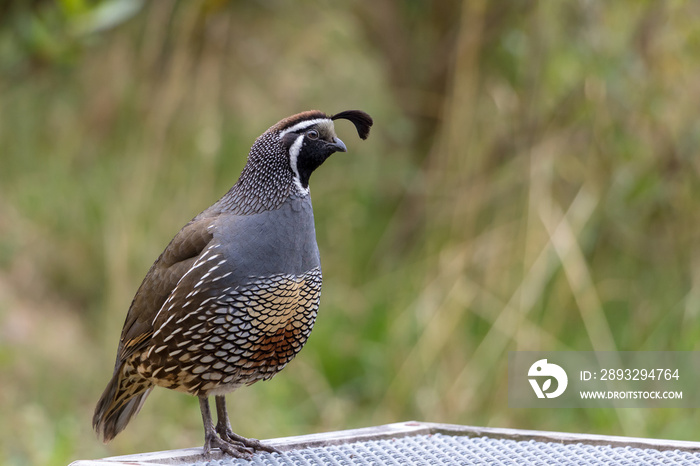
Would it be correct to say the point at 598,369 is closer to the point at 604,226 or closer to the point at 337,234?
the point at 604,226

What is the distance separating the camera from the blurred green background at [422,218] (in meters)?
5.05

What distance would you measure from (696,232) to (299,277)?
3456 mm

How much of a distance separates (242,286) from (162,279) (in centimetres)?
40

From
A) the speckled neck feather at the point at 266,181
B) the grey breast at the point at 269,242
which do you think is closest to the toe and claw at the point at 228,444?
the grey breast at the point at 269,242

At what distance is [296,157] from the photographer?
116 inches

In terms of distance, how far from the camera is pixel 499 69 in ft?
18.7

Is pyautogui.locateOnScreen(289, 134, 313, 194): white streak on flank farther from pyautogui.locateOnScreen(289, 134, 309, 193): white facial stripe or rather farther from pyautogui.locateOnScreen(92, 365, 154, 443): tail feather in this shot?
pyautogui.locateOnScreen(92, 365, 154, 443): tail feather

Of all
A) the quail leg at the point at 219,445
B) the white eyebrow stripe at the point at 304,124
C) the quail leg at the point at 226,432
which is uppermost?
the white eyebrow stripe at the point at 304,124

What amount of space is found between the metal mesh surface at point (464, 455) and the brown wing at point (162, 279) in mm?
537

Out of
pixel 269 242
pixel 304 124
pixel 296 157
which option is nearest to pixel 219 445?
pixel 269 242

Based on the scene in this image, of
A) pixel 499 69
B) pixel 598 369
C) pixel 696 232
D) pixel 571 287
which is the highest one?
pixel 499 69

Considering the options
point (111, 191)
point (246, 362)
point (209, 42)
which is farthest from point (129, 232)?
point (246, 362)

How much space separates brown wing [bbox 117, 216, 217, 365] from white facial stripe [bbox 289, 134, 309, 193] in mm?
307

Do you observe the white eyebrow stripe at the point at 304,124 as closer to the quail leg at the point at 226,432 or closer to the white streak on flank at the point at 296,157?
the white streak on flank at the point at 296,157
